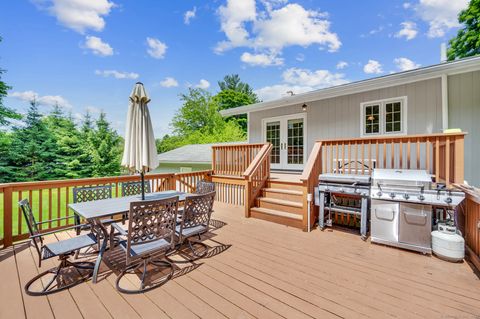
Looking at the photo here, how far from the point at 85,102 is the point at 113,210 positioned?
2545cm

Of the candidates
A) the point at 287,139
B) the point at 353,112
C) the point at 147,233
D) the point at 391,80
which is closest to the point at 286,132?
the point at 287,139

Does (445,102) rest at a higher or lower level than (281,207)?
higher

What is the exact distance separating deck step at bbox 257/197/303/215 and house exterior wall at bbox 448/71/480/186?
13.3 ft

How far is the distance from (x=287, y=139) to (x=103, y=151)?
1748cm

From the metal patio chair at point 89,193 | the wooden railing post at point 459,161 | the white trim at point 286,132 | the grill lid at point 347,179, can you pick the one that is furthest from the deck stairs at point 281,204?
the metal patio chair at point 89,193

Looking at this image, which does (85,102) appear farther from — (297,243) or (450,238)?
(450,238)

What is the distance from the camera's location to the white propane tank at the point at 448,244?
2.92 m

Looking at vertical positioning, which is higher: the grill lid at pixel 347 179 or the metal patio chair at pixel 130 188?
the grill lid at pixel 347 179

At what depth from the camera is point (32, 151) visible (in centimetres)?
1652

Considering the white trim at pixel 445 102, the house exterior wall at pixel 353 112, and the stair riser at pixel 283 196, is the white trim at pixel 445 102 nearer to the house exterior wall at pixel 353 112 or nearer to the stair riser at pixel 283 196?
the house exterior wall at pixel 353 112

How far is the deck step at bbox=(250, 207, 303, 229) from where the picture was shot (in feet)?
14.8

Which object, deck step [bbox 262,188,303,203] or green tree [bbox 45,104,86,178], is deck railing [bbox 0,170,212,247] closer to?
deck step [bbox 262,188,303,203]

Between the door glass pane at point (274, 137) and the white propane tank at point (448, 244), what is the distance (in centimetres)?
540

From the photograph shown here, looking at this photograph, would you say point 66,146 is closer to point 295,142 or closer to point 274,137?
point 274,137
